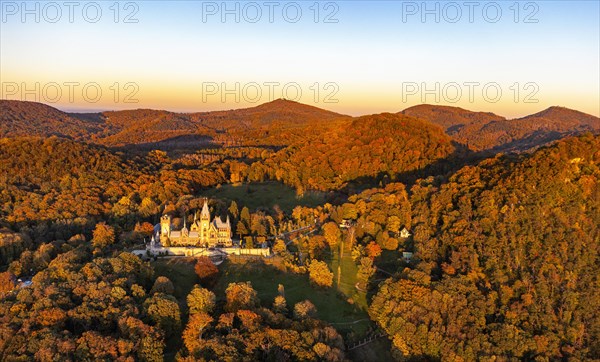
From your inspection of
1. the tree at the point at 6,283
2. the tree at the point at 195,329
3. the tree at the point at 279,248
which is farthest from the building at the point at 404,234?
the tree at the point at 6,283

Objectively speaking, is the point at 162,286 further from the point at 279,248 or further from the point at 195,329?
the point at 279,248

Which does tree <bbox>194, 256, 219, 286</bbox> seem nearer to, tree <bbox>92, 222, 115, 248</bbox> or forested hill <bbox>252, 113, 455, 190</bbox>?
tree <bbox>92, 222, 115, 248</bbox>

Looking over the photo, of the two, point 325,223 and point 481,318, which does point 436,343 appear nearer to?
point 481,318

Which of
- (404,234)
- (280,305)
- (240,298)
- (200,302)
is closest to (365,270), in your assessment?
(280,305)

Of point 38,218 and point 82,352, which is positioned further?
point 38,218

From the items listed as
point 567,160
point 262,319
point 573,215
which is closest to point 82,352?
point 262,319

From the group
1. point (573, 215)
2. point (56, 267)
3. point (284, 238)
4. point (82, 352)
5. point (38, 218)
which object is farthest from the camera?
point (38, 218)

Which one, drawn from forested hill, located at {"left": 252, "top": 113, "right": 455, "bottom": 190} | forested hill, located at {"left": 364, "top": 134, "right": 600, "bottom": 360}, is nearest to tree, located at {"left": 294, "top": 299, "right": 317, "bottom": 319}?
forested hill, located at {"left": 364, "top": 134, "right": 600, "bottom": 360}
